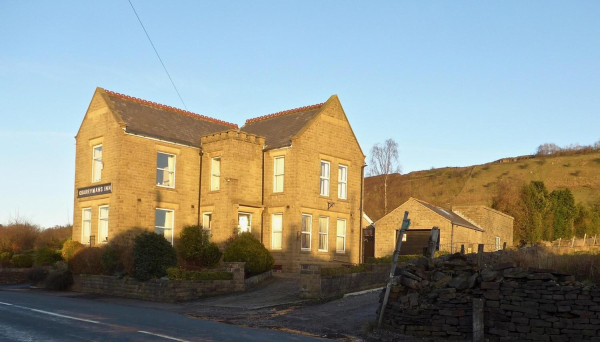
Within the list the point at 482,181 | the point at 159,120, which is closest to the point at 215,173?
the point at 159,120

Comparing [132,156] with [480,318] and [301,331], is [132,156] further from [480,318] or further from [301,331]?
[480,318]

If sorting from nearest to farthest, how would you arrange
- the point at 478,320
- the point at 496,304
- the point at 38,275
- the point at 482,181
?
the point at 478,320, the point at 496,304, the point at 38,275, the point at 482,181

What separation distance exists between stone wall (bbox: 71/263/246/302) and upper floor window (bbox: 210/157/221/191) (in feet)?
23.8

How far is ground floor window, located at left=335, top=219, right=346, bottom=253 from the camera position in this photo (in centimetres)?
3153

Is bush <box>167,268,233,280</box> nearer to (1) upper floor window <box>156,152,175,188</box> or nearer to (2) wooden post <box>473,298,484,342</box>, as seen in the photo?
(1) upper floor window <box>156,152,175,188</box>

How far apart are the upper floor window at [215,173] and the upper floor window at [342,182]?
21.8ft

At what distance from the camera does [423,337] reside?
13789 millimetres

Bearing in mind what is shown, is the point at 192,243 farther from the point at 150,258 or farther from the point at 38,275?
the point at 38,275

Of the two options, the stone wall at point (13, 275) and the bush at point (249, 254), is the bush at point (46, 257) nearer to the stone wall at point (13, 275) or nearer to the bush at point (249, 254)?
the stone wall at point (13, 275)

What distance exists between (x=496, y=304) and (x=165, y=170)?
66.9 ft

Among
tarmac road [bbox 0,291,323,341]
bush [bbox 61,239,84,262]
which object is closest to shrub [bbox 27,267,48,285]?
bush [bbox 61,239,84,262]

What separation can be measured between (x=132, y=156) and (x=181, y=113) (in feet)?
21.8

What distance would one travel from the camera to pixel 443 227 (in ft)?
125

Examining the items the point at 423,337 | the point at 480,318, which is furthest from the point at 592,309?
the point at 423,337
